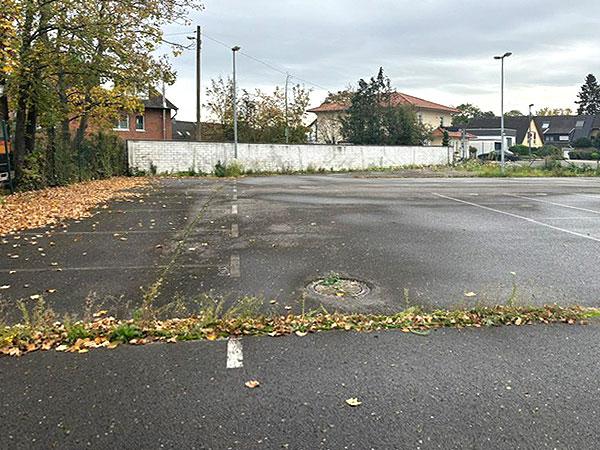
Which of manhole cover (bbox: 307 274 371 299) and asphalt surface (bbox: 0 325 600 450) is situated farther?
manhole cover (bbox: 307 274 371 299)

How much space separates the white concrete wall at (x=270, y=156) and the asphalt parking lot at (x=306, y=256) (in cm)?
1613

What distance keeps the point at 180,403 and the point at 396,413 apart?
1.32 m

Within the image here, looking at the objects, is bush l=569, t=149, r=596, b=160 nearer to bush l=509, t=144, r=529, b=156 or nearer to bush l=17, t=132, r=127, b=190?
→ bush l=509, t=144, r=529, b=156

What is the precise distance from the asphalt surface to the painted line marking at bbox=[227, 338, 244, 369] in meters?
0.05

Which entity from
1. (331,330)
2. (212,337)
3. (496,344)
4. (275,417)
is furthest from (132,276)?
(496,344)

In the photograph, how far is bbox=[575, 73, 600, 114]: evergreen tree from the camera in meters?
116

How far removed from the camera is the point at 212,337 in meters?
4.25

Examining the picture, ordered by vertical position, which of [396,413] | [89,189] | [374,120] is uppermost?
[374,120]

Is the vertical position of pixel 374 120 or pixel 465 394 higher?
pixel 374 120

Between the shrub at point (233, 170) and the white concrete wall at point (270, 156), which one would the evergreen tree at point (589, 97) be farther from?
the shrub at point (233, 170)

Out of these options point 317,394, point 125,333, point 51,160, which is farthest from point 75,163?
point 317,394

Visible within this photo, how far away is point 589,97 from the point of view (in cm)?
11631

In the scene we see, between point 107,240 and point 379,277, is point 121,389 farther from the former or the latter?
point 107,240

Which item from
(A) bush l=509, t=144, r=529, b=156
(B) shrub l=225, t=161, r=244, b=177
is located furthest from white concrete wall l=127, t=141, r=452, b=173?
(A) bush l=509, t=144, r=529, b=156
